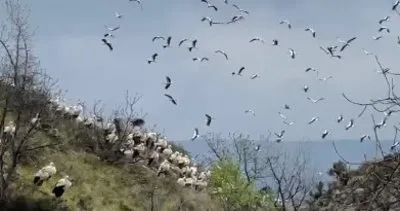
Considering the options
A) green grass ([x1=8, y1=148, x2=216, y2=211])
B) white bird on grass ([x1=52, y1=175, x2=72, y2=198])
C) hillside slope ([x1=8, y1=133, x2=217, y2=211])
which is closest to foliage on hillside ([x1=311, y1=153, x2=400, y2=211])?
hillside slope ([x1=8, y1=133, x2=217, y2=211])

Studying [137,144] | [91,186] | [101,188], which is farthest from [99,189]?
[137,144]

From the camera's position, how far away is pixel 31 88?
2862 centimetres

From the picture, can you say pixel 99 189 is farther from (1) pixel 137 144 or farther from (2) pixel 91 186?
(1) pixel 137 144

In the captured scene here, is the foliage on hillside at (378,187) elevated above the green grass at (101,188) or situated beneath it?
situated beneath

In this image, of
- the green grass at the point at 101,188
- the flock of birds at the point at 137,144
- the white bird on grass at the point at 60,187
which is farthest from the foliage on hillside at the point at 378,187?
the flock of birds at the point at 137,144

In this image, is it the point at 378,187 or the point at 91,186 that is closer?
the point at 378,187

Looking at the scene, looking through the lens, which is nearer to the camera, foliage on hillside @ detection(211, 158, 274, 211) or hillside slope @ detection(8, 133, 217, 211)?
hillside slope @ detection(8, 133, 217, 211)

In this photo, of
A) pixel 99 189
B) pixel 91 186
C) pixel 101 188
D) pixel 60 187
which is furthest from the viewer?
pixel 101 188

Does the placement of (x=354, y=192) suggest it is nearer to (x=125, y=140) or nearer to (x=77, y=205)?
(x=77, y=205)

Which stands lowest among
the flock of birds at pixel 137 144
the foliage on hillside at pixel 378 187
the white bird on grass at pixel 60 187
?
the foliage on hillside at pixel 378 187

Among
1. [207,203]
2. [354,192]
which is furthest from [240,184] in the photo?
[354,192]

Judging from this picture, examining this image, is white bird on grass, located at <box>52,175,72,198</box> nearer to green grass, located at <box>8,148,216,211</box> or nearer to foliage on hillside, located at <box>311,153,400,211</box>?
green grass, located at <box>8,148,216,211</box>

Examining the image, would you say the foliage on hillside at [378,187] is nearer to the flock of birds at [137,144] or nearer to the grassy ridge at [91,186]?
the grassy ridge at [91,186]

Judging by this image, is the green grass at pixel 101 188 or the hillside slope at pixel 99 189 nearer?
the hillside slope at pixel 99 189
